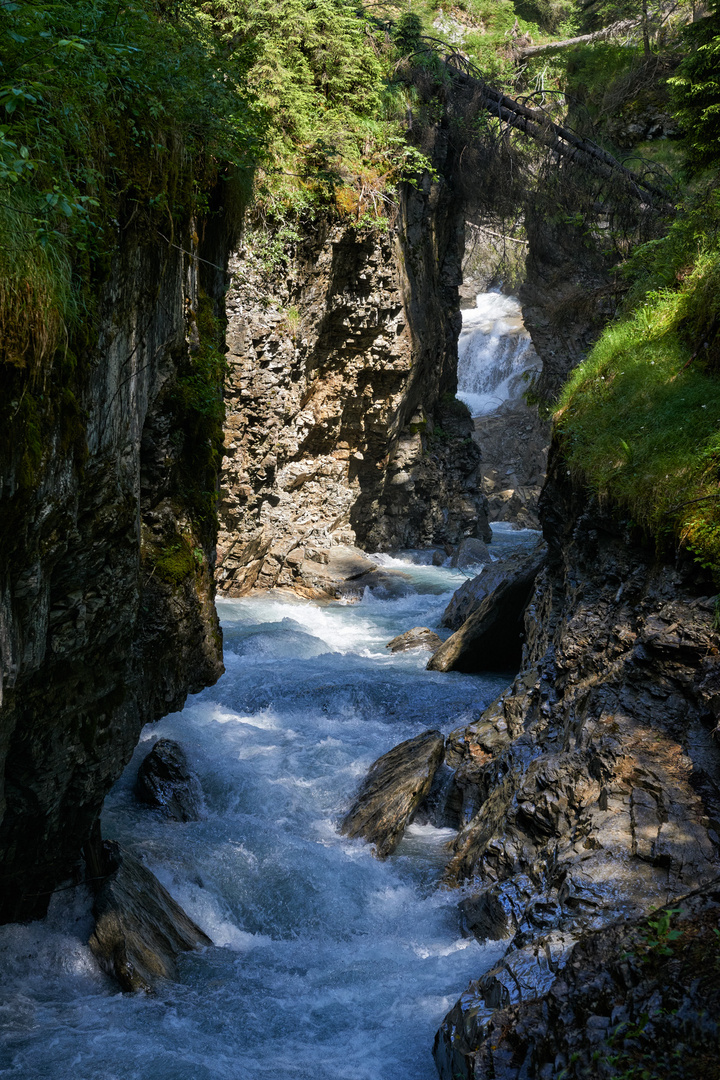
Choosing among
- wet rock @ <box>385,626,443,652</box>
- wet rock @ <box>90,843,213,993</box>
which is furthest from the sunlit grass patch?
wet rock @ <box>385,626,443,652</box>

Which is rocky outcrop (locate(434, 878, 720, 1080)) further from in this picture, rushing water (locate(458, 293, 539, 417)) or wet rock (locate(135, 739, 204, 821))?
Result: rushing water (locate(458, 293, 539, 417))

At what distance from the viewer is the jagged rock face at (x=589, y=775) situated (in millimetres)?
4496

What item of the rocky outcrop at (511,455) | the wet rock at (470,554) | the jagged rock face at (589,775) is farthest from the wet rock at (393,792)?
the rocky outcrop at (511,455)

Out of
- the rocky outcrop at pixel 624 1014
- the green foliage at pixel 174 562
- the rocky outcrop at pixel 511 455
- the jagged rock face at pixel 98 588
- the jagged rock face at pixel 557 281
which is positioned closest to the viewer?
the rocky outcrop at pixel 624 1014

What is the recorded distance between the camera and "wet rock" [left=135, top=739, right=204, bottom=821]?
790 centimetres

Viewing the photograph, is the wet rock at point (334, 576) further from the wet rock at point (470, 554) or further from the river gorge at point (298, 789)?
the river gorge at point (298, 789)

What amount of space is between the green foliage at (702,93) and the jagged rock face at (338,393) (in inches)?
352

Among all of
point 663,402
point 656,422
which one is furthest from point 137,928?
point 663,402

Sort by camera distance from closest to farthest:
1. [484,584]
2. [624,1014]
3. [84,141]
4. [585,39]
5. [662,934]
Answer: [624,1014] → [84,141] → [662,934] → [484,584] → [585,39]

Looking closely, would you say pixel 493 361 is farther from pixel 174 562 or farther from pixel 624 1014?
pixel 624 1014

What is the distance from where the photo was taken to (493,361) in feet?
133

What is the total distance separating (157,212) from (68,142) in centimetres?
119

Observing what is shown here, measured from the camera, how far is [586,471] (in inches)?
315

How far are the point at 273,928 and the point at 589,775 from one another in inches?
119
